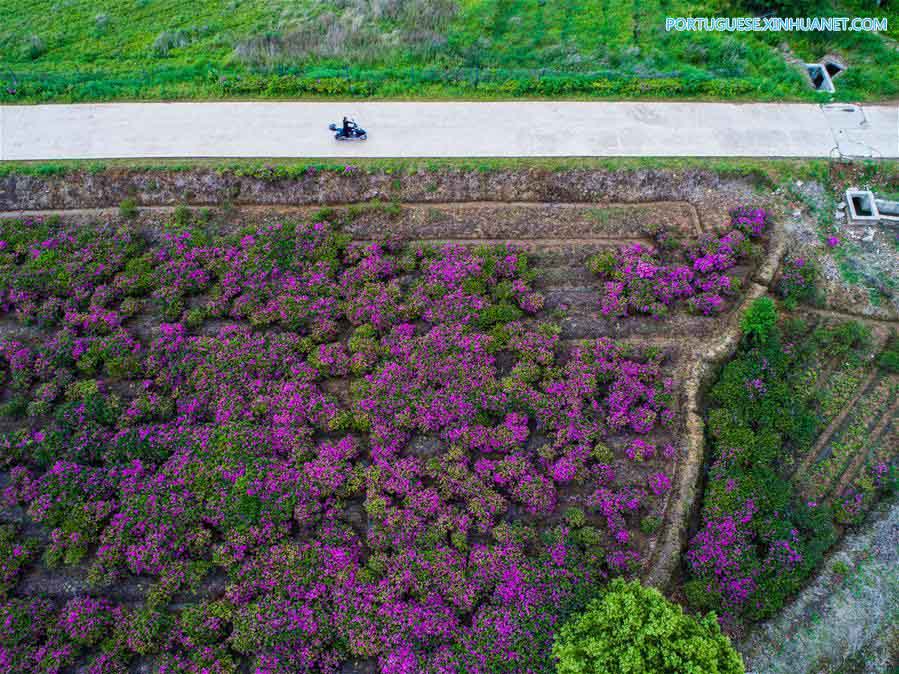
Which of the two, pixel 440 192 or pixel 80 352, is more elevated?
pixel 440 192

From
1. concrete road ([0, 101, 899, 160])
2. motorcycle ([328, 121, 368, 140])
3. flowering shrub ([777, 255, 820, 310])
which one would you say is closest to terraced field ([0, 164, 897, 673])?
flowering shrub ([777, 255, 820, 310])

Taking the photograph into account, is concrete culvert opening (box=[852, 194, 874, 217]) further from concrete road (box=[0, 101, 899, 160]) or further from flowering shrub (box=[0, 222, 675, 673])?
flowering shrub (box=[0, 222, 675, 673])

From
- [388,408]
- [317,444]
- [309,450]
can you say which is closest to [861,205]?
[388,408]

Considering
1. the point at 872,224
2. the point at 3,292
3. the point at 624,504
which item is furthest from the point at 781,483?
the point at 3,292

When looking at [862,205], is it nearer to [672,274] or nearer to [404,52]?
[672,274]

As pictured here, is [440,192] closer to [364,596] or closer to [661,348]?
[661,348]
